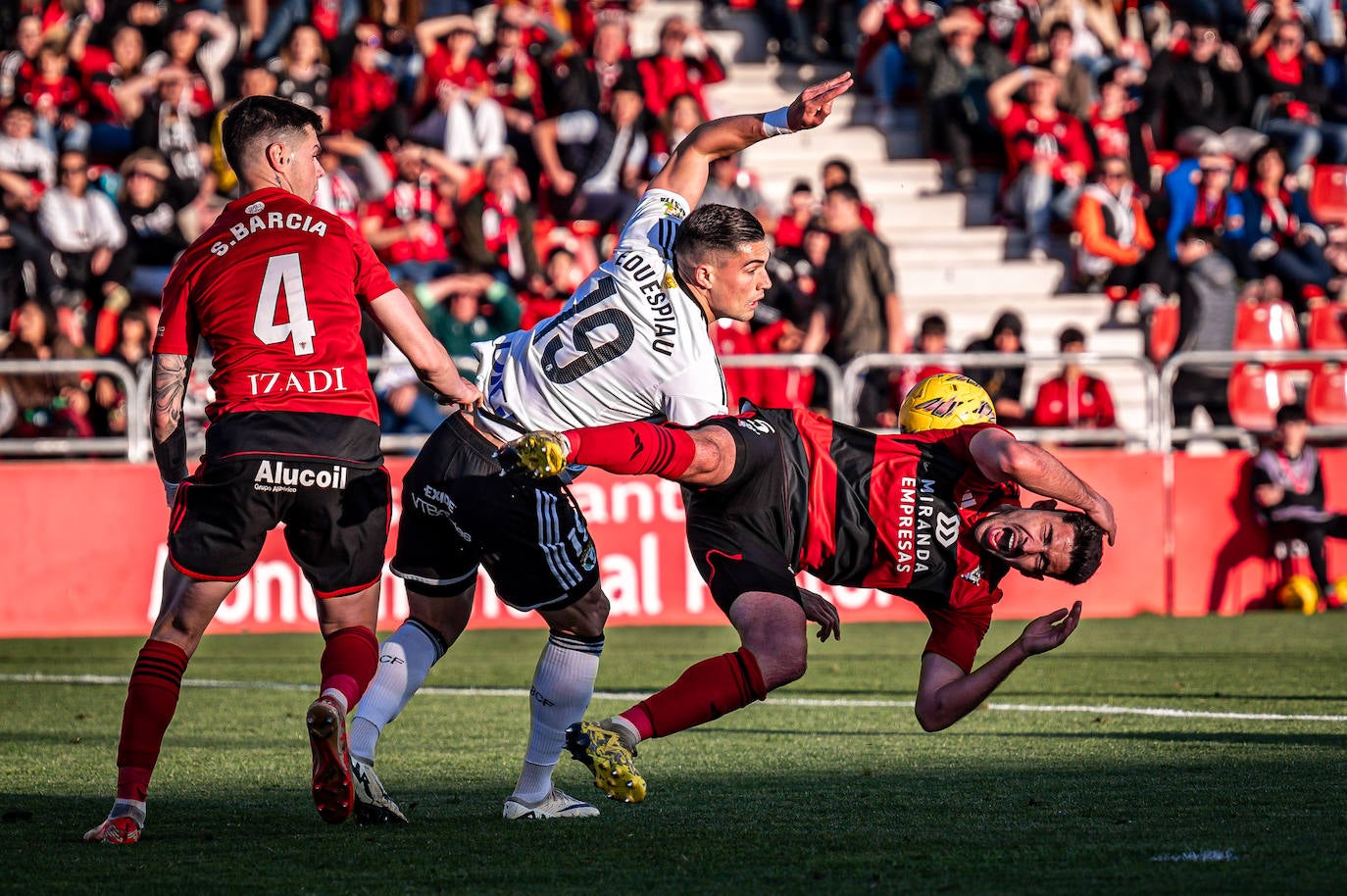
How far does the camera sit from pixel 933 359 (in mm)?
14016

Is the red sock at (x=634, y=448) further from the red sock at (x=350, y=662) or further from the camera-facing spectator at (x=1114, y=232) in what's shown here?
the camera-facing spectator at (x=1114, y=232)

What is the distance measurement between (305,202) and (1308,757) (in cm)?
428

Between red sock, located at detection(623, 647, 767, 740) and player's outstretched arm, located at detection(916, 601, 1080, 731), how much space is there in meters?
0.76

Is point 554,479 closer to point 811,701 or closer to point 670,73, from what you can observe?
point 811,701

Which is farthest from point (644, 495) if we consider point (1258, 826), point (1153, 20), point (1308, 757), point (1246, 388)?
point (1153, 20)

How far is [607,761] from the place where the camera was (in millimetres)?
5402

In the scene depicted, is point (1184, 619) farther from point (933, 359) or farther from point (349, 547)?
point (349, 547)

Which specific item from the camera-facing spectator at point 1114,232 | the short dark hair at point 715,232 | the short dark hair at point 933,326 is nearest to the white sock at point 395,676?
the short dark hair at point 715,232

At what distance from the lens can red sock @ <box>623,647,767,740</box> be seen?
5.78 m

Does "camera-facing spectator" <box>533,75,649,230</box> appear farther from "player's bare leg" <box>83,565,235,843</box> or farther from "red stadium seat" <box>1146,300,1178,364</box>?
"player's bare leg" <box>83,565,235,843</box>

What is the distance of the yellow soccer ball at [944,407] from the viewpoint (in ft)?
24.6

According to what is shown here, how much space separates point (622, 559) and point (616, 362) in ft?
25.6

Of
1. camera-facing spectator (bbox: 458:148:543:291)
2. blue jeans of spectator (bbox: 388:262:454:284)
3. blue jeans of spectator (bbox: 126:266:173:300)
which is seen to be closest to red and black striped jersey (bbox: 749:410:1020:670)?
blue jeans of spectator (bbox: 388:262:454:284)

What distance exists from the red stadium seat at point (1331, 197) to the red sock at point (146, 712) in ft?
53.5
